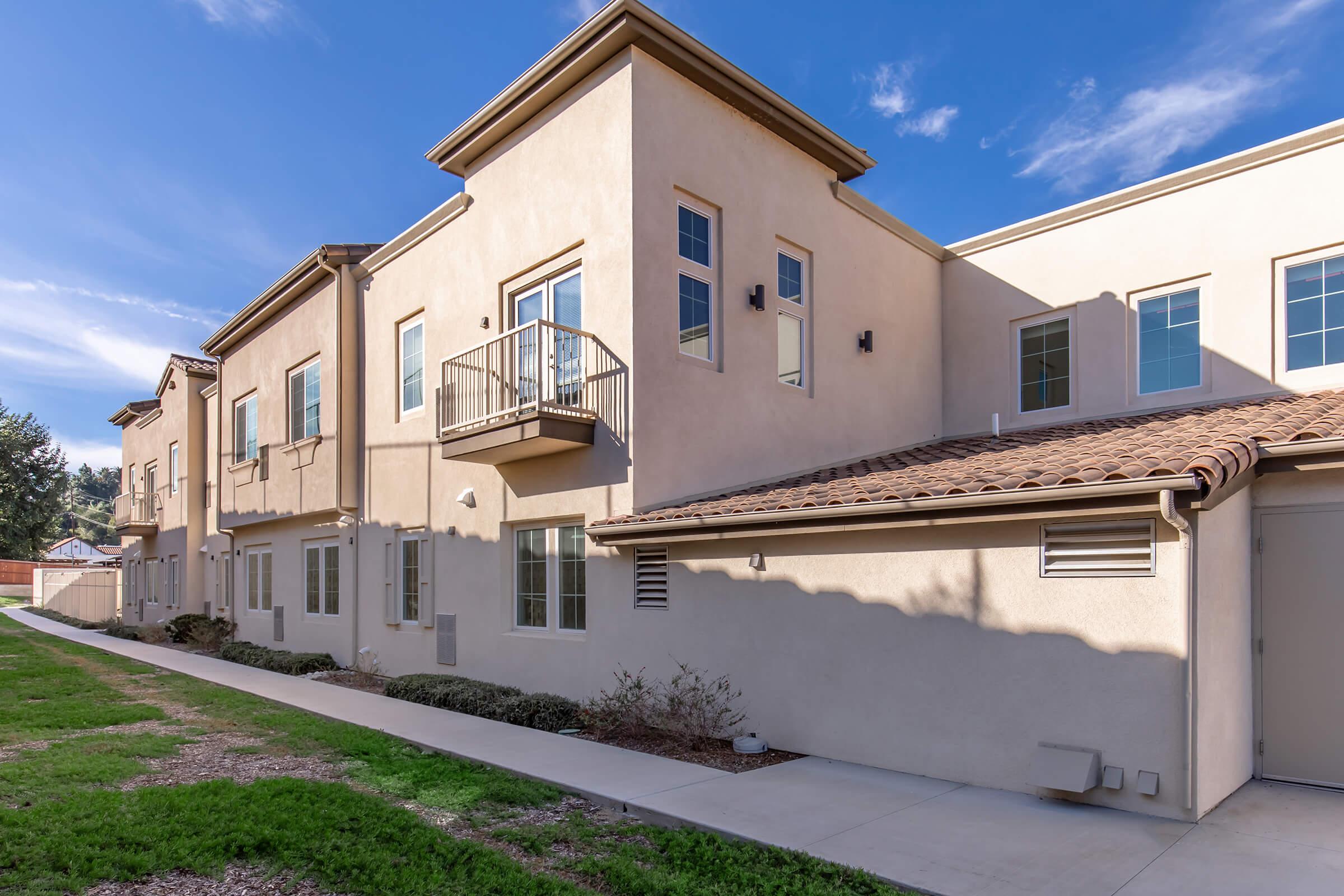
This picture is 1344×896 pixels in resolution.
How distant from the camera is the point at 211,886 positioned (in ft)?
16.3

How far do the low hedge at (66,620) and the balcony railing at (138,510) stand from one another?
11.6 feet

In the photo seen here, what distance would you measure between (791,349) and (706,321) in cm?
176

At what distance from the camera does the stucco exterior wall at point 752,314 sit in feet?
34.2

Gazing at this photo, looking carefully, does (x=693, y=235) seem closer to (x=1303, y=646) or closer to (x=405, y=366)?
(x=405, y=366)

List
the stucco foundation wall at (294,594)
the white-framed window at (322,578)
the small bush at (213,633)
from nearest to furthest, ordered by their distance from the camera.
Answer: the stucco foundation wall at (294,594), the white-framed window at (322,578), the small bush at (213,633)

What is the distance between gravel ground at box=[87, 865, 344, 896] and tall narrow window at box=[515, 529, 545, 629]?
6.60 m

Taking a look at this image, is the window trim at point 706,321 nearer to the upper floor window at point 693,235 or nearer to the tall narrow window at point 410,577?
the upper floor window at point 693,235

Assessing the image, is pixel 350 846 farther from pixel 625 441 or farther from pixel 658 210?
pixel 658 210

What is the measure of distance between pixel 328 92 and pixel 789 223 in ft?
36.4

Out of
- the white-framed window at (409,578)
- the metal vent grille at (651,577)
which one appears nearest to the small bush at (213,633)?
the white-framed window at (409,578)

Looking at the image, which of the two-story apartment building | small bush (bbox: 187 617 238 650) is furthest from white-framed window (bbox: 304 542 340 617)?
small bush (bbox: 187 617 238 650)

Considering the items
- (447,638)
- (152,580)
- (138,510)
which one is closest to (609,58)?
(447,638)

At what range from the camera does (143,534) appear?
29672 millimetres

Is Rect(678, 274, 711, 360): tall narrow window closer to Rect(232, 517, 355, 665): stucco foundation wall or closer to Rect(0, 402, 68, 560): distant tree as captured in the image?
Rect(232, 517, 355, 665): stucco foundation wall
